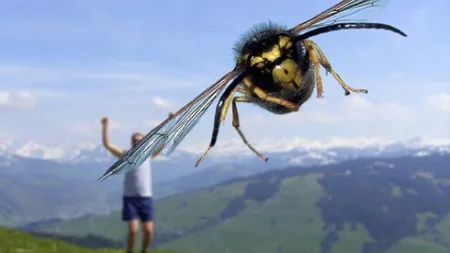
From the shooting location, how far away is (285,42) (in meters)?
1.87

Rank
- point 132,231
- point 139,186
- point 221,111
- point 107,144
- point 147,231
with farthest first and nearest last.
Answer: point 132,231 < point 147,231 < point 139,186 < point 107,144 < point 221,111

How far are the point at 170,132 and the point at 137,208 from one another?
15.0m

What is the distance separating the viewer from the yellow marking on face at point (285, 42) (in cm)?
185

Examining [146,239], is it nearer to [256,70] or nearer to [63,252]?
[63,252]

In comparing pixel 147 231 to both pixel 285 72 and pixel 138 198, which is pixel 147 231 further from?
pixel 285 72

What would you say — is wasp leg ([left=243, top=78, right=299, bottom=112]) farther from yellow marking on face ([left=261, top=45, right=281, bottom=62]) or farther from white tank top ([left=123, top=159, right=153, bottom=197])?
white tank top ([left=123, top=159, right=153, bottom=197])

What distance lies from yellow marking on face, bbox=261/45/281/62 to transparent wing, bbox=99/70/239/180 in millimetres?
105

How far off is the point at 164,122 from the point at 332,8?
32.2 inches

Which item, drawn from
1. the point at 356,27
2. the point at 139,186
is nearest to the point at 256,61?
the point at 356,27

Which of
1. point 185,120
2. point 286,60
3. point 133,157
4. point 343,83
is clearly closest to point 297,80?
point 286,60

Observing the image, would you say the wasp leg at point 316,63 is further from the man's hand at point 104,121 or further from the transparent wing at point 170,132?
the man's hand at point 104,121

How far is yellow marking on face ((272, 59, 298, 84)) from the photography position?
1784 mm

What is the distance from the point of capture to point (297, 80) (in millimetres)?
1818

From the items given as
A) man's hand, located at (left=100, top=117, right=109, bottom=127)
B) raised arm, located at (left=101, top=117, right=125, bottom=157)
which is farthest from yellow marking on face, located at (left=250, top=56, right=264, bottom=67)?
raised arm, located at (left=101, top=117, right=125, bottom=157)
